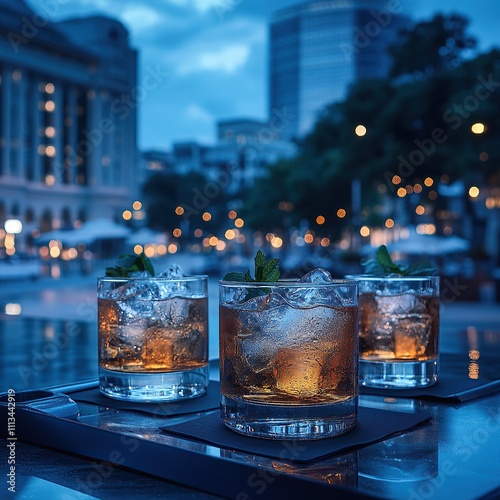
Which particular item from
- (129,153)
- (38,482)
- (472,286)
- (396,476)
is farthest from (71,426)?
(129,153)

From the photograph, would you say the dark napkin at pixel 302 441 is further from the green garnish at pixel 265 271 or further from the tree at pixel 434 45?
the tree at pixel 434 45

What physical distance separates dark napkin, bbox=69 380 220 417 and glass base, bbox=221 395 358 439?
0.36 metres

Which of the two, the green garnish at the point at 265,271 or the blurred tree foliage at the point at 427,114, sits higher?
the blurred tree foliage at the point at 427,114

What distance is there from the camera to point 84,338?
615cm

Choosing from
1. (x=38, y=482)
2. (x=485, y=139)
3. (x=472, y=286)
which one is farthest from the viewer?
(x=485, y=139)

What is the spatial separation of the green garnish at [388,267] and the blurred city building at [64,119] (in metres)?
62.8

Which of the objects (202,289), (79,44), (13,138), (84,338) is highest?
(79,44)

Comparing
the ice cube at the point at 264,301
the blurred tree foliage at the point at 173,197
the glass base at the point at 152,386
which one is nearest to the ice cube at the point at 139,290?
the glass base at the point at 152,386

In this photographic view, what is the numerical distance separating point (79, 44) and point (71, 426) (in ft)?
278

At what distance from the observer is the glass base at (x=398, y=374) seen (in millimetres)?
2523

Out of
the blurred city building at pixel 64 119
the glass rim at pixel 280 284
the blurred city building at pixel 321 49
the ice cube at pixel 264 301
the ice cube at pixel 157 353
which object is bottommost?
the ice cube at pixel 157 353

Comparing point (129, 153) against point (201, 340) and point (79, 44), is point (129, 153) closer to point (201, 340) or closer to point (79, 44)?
point (79, 44)

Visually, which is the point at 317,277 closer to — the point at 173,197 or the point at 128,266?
the point at 128,266

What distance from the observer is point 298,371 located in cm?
181
